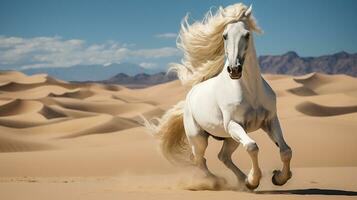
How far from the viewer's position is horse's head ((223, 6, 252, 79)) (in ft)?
21.6

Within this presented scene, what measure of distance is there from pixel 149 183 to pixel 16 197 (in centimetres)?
306

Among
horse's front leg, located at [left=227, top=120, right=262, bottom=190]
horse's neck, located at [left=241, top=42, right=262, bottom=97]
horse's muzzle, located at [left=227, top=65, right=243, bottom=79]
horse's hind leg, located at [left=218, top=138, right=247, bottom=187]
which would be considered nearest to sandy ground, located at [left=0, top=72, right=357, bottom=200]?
horse's front leg, located at [left=227, top=120, right=262, bottom=190]

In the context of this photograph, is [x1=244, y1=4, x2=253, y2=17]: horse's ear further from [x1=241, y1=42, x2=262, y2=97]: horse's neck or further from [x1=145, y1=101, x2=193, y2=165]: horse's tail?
[x1=145, y1=101, x2=193, y2=165]: horse's tail

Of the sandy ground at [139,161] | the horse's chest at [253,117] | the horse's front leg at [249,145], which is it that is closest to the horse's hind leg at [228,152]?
the sandy ground at [139,161]

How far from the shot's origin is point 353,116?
25.5 meters

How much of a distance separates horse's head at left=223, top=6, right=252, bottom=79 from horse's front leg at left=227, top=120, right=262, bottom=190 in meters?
0.83

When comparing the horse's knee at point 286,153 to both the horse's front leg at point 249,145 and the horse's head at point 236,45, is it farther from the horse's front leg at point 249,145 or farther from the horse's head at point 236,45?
the horse's head at point 236,45

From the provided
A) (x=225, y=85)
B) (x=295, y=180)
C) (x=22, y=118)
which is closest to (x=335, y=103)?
(x=22, y=118)

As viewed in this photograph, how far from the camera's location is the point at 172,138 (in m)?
9.79

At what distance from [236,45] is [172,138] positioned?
335 cm

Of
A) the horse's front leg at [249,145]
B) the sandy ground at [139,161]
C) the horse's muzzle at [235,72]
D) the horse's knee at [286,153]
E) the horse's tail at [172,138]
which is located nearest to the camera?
the horse's muzzle at [235,72]

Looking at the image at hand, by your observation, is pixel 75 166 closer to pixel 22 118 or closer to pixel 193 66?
pixel 193 66

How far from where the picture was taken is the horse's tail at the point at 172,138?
9594 mm

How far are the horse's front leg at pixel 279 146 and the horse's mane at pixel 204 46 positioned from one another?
4.17 feet
